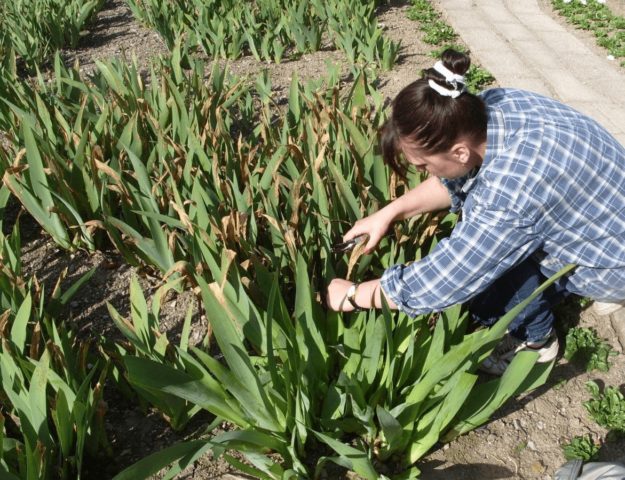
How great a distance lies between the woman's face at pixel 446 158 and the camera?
1.39m

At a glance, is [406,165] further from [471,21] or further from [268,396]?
[471,21]

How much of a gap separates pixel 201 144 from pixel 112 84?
0.85m

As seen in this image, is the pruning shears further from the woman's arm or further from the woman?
the woman

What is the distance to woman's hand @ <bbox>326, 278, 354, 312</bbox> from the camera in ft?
5.04

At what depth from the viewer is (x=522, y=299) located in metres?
1.68

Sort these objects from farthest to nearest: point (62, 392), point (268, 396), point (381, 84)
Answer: point (381, 84)
point (268, 396)
point (62, 392)

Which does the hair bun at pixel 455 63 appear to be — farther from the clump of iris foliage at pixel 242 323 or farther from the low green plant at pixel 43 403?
the low green plant at pixel 43 403

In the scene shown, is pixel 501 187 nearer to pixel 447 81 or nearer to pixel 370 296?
pixel 447 81

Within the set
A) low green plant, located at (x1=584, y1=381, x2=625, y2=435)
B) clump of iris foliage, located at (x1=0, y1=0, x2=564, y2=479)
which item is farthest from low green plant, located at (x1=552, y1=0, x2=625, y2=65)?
low green plant, located at (x1=584, y1=381, x2=625, y2=435)

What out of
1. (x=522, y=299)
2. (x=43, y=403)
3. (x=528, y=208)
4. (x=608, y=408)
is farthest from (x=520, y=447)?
(x=43, y=403)

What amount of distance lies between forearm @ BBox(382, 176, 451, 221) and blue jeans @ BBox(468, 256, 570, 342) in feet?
0.96

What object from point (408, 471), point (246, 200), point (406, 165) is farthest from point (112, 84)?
point (408, 471)

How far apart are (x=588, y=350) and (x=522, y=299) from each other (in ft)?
1.13

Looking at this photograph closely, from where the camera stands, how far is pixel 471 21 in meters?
4.43
